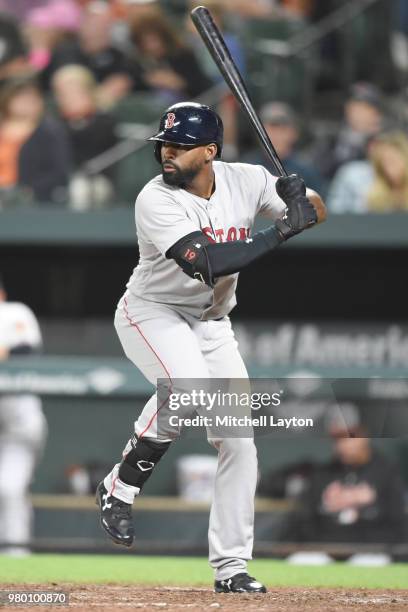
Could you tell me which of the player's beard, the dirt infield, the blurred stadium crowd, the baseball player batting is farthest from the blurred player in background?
the player's beard

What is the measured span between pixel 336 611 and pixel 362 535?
9.91 feet

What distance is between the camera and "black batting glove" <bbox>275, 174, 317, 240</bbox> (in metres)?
4.68

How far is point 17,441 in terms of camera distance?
7.80 meters

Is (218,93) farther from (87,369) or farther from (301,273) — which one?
(87,369)

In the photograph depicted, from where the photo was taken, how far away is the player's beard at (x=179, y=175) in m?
4.85

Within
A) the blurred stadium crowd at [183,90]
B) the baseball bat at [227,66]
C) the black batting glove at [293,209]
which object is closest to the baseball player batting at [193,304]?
the black batting glove at [293,209]

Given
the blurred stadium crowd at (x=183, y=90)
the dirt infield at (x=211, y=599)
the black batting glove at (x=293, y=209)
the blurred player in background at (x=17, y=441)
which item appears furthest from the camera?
the blurred stadium crowd at (x=183, y=90)

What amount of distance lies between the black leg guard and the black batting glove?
0.94 meters

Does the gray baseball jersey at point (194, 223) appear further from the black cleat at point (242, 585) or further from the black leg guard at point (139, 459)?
the black cleat at point (242, 585)

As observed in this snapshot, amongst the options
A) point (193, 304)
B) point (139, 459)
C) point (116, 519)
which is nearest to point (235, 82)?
point (193, 304)

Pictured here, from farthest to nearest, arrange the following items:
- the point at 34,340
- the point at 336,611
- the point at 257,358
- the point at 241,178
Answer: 1. the point at 257,358
2. the point at 34,340
3. the point at 241,178
4. the point at 336,611

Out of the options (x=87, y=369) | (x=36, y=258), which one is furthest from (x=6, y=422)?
(x=36, y=258)

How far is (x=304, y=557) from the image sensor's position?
750cm

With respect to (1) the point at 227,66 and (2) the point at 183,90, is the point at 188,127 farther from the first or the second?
(2) the point at 183,90
